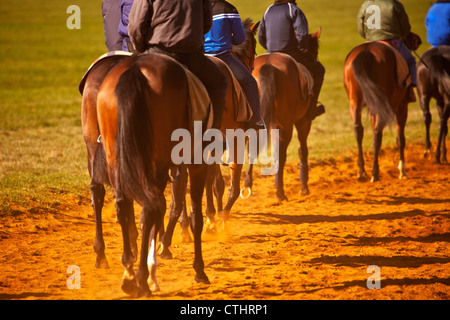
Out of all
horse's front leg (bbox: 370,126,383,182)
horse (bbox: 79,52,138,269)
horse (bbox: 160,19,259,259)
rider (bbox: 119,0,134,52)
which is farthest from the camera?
horse's front leg (bbox: 370,126,383,182)

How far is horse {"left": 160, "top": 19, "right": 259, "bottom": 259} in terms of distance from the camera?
23.6 ft

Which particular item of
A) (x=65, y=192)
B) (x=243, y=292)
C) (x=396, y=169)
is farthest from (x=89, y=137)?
(x=396, y=169)

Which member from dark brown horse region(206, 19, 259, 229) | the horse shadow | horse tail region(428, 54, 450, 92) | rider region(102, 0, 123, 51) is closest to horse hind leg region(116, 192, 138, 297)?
dark brown horse region(206, 19, 259, 229)

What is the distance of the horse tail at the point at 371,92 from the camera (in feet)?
35.3

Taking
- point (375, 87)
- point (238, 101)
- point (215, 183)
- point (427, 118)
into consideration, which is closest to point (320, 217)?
point (215, 183)

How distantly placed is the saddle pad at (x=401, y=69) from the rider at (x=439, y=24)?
76.9 inches

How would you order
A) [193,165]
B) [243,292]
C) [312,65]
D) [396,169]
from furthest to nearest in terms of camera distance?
1. [396,169]
2. [312,65]
3. [193,165]
4. [243,292]

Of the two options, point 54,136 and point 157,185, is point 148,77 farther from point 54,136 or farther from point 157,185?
point 54,136

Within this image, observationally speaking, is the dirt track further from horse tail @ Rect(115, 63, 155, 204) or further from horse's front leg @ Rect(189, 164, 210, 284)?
horse tail @ Rect(115, 63, 155, 204)

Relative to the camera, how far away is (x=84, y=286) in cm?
601

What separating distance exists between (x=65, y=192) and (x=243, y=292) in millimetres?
5027

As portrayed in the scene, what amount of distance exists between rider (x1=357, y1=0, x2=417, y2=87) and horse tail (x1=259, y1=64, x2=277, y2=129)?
9.55ft

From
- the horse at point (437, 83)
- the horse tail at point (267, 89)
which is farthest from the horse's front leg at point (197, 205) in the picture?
the horse at point (437, 83)

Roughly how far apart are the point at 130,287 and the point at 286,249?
239 cm
